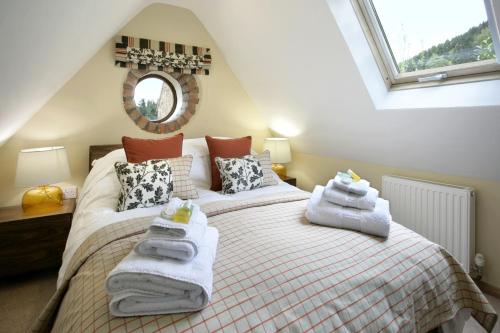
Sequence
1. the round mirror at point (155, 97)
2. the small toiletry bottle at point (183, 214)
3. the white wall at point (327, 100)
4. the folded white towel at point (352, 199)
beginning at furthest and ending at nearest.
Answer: the round mirror at point (155, 97) < the white wall at point (327, 100) < the folded white towel at point (352, 199) < the small toiletry bottle at point (183, 214)

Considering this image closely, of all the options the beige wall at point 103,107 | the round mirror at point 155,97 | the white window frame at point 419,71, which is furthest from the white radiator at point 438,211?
the round mirror at point 155,97

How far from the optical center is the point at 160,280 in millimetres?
830

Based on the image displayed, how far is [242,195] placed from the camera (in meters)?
2.10

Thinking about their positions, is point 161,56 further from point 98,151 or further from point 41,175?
point 41,175

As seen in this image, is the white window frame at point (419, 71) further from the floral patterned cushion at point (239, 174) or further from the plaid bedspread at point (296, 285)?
the floral patterned cushion at point (239, 174)

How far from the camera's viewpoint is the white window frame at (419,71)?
4.79 feet

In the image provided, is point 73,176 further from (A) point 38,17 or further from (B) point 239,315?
(B) point 239,315

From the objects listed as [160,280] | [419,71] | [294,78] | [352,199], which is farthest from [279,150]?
[160,280]

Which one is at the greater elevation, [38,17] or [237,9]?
[237,9]

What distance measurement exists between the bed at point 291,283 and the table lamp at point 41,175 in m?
0.73

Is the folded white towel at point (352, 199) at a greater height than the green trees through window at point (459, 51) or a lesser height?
lesser

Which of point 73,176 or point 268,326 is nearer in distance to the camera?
point 268,326

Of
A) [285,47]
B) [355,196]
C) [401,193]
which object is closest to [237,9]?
[285,47]

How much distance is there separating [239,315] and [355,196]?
94 cm
